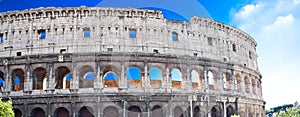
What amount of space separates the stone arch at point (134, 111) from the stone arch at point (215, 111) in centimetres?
669

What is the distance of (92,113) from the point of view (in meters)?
22.4

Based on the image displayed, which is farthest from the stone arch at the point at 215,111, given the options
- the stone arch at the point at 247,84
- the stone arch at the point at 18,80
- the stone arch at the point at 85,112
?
the stone arch at the point at 18,80

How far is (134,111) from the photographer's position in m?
23.0

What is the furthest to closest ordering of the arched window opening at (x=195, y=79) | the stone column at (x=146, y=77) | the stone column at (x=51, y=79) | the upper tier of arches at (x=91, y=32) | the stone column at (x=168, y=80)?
the arched window opening at (x=195, y=79), the stone column at (x=168, y=80), the upper tier of arches at (x=91, y=32), the stone column at (x=146, y=77), the stone column at (x=51, y=79)

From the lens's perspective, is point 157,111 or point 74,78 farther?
point 157,111

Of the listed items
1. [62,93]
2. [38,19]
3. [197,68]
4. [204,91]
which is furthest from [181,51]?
[38,19]

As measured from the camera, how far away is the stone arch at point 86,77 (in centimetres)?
2431

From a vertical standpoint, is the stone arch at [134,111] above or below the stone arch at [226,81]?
below

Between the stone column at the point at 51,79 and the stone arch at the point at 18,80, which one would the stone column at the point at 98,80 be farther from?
the stone arch at the point at 18,80

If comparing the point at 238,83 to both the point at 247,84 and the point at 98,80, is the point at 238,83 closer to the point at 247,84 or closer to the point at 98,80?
the point at 247,84

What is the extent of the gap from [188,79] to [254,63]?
37.5 ft

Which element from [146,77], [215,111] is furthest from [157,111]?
Result: [215,111]

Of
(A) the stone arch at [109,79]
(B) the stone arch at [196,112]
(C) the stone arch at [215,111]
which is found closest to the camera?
(B) the stone arch at [196,112]

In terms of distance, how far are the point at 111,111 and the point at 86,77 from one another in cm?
420
